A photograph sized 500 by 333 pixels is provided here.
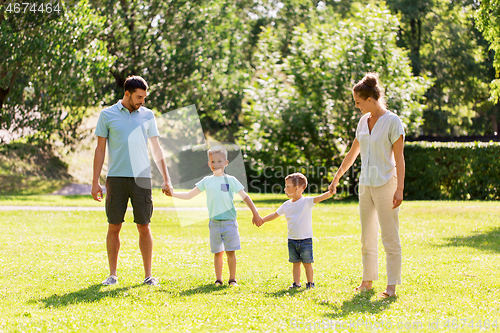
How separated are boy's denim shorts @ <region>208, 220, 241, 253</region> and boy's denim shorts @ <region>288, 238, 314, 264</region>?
684 millimetres

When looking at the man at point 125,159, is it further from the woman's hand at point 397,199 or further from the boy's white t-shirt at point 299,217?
the woman's hand at point 397,199

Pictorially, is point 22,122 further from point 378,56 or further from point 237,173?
point 378,56

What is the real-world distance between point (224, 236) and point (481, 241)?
617cm

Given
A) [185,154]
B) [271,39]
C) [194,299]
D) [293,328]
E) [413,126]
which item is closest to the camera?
[293,328]

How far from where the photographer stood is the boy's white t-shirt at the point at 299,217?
5.96 m

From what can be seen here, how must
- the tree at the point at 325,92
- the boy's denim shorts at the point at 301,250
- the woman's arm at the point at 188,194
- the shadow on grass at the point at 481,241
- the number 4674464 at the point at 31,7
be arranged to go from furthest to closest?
the tree at the point at 325,92 → the number 4674464 at the point at 31,7 → the shadow on grass at the point at 481,241 → the woman's arm at the point at 188,194 → the boy's denim shorts at the point at 301,250

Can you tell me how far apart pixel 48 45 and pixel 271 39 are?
9.65 metres

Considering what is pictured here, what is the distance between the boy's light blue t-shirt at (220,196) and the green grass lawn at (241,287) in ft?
2.95

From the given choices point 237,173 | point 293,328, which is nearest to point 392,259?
point 293,328

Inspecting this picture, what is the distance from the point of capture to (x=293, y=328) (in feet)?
14.3

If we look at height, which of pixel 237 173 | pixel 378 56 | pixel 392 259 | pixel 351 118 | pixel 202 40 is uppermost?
pixel 202 40

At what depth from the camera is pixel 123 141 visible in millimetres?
6090

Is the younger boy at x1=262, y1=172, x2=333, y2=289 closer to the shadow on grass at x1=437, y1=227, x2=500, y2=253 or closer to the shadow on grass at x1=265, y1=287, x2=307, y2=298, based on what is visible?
the shadow on grass at x1=265, y1=287, x2=307, y2=298

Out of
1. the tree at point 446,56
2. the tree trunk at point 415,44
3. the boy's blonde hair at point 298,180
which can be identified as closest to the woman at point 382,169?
the boy's blonde hair at point 298,180
